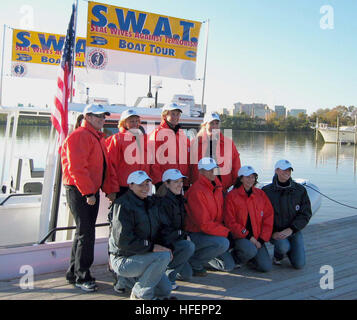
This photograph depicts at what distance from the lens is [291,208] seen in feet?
16.1

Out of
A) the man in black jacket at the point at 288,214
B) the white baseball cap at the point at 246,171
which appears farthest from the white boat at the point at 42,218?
the man in black jacket at the point at 288,214

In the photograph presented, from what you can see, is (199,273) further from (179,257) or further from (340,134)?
(340,134)

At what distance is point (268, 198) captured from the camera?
4949mm

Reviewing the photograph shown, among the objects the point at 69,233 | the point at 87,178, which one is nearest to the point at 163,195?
the point at 87,178

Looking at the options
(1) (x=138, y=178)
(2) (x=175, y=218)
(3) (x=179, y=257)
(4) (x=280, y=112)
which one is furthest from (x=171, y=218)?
(4) (x=280, y=112)

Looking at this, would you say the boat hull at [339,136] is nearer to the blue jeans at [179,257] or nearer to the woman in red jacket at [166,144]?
the woman in red jacket at [166,144]

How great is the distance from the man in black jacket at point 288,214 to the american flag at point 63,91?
258 centimetres

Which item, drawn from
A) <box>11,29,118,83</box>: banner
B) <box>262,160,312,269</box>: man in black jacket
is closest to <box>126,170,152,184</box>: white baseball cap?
<box>262,160,312,269</box>: man in black jacket

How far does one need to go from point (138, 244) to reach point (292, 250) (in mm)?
2202

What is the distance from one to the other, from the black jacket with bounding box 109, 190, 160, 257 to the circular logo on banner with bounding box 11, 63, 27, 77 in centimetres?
615

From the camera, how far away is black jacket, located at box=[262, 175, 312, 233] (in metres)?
4.91

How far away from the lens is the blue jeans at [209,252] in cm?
442
